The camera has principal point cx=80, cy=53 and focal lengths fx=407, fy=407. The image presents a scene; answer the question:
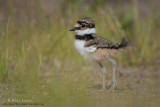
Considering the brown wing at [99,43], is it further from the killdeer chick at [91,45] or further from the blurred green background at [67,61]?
the blurred green background at [67,61]

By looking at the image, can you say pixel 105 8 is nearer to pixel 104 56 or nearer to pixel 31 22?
pixel 31 22

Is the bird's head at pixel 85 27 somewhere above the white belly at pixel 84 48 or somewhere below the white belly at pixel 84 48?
above

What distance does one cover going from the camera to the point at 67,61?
6.43m

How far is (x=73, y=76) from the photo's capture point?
5.89m

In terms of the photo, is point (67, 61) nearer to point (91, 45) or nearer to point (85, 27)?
point (85, 27)

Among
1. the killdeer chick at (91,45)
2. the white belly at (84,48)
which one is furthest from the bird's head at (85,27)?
the white belly at (84,48)

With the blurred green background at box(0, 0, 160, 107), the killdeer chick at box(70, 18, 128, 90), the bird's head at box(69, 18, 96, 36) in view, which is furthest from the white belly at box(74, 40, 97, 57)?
the blurred green background at box(0, 0, 160, 107)

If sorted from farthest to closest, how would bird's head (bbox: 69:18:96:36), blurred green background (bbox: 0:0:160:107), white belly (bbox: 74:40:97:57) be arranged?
bird's head (bbox: 69:18:96:36) < white belly (bbox: 74:40:97:57) < blurred green background (bbox: 0:0:160:107)

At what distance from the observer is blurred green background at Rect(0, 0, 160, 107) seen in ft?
14.3

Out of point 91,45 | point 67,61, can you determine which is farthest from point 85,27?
point 67,61

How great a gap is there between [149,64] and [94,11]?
1.70 m

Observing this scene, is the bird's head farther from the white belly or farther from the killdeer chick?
the white belly

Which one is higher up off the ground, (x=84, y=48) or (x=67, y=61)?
(x=84, y=48)

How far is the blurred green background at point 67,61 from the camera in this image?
4.37 metres
